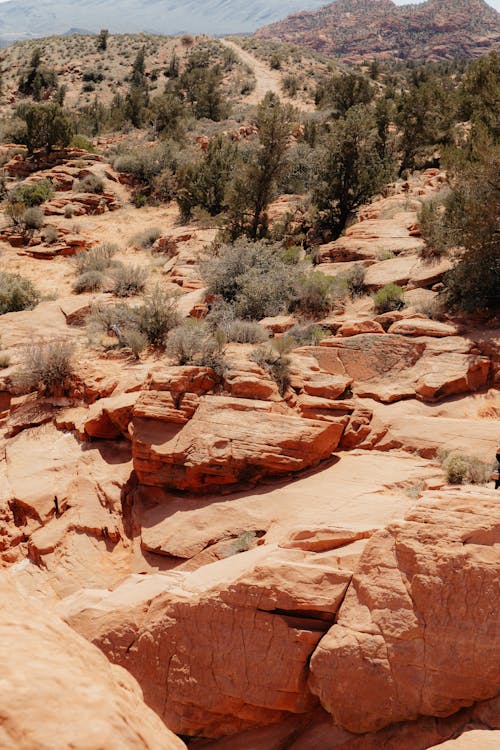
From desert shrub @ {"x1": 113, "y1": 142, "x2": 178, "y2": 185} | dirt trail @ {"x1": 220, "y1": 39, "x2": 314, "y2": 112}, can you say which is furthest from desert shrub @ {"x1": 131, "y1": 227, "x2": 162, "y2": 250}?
dirt trail @ {"x1": 220, "y1": 39, "x2": 314, "y2": 112}

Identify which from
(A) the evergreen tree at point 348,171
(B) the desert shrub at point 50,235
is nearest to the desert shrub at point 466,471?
(A) the evergreen tree at point 348,171

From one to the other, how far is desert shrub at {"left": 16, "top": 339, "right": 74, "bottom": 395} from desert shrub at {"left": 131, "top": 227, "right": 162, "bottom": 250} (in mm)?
10471

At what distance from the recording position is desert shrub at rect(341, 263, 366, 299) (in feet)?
38.4

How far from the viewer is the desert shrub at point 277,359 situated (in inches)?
330

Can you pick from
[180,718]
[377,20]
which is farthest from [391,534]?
[377,20]

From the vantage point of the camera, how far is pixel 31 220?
19203 millimetres

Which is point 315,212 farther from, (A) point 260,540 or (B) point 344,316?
(A) point 260,540

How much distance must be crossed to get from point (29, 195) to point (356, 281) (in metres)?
15.2

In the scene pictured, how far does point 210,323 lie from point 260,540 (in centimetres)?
573

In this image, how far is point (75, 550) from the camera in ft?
21.7

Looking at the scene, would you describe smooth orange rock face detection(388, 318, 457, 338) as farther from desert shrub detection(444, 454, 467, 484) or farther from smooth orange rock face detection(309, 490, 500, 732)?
smooth orange rock face detection(309, 490, 500, 732)

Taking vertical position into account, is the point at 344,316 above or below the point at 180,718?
above

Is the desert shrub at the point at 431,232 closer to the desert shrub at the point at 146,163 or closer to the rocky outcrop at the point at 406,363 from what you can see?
the rocky outcrop at the point at 406,363

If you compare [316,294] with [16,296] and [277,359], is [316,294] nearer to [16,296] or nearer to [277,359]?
[277,359]
